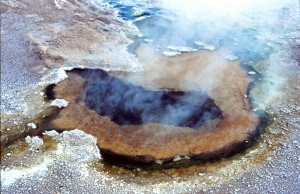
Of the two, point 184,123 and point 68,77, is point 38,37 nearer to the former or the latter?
point 68,77

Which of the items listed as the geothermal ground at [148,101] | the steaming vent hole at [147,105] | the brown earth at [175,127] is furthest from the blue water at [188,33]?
the steaming vent hole at [147,105]

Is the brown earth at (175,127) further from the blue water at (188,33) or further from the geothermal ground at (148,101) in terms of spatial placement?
the blue water at (188,33)

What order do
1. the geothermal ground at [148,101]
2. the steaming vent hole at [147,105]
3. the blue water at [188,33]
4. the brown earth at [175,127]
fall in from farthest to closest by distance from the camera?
the blue water at [188,33]
the steaming vent hole at [147,105]
the brown earth at [175,127]
the geothermal ground at [148,101]

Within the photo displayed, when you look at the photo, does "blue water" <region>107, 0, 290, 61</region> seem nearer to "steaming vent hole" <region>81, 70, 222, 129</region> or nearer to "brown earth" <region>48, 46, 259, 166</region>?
"brown earth" <region>48, 46, 259, 166</region>

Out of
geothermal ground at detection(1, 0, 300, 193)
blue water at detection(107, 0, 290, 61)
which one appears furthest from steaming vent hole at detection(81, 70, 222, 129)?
blue water at detection(107, 0, 290, 61)

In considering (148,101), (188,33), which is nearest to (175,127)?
(148,101)

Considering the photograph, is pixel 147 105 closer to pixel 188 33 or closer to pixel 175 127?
pixel 175 127
